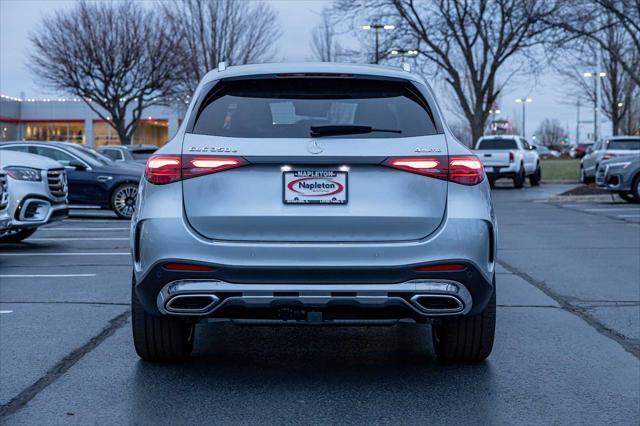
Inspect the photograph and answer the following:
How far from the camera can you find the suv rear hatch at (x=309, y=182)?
15.5 feet

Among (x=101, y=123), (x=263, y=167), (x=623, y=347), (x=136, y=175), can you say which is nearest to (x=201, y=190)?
(x=263, y=167)

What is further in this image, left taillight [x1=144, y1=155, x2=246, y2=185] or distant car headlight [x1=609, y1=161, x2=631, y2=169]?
distant car headlight [x1=609, y1=161, x2=631, y2=169]

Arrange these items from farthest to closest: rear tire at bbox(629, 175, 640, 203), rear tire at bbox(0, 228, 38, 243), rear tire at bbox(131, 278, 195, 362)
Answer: rear tire at bbox(629, 175, 640, 203) → rear tire at bbox(0, 228, 38, 243) → rear tire at bbox(131, 278, 195, 362)

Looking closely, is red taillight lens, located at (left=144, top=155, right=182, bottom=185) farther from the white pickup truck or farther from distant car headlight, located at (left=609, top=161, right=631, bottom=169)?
the white pickup truck

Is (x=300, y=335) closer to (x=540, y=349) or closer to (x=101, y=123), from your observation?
(x=540, y=349)

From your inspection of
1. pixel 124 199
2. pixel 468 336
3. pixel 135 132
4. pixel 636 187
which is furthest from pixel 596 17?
pixel 135 132

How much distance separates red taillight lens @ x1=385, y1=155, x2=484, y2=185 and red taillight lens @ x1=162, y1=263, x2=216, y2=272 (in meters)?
1.03

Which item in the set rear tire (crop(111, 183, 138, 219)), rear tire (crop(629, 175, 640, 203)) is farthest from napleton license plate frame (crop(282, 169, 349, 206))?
rear tire (crop(629, 175, 640, 203))

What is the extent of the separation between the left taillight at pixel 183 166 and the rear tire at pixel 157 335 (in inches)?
28.5

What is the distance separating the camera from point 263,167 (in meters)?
4.75

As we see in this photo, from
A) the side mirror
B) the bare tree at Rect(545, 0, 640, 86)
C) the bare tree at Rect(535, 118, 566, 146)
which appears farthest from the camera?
the bare tree at Rect(535, 118, 566, 146)

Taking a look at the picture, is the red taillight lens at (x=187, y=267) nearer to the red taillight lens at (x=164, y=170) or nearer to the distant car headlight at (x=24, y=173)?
the red taillight lens at (x=164, y=170)

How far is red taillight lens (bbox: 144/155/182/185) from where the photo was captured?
15.9ft

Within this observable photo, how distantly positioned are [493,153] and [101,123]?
55039 mm
